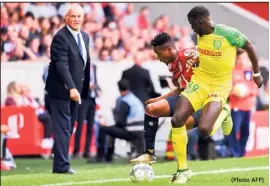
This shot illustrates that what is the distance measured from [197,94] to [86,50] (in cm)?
246

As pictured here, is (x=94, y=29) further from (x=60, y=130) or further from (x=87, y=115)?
(x=60, y=130)

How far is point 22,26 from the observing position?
2302 cm

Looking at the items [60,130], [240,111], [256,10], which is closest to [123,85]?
[240,111]

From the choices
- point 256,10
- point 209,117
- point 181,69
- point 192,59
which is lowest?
point 209,117

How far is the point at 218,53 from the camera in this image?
1247cm


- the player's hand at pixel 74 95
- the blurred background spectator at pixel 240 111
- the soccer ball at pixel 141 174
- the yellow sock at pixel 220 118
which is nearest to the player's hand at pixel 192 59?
the yellow sock at pixel 220 118

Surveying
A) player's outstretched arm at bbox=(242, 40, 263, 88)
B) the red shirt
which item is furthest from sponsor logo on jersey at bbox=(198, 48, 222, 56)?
player's outstretched arm at bbox=(242, 40, 263, 88)

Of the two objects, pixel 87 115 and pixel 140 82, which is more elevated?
pixel 140 82

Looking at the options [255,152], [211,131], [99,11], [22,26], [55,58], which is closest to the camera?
[211,131]

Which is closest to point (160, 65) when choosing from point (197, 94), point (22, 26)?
point (22, 26)

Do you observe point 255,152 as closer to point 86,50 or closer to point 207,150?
point 207,150

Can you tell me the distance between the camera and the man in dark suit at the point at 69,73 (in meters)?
14.1

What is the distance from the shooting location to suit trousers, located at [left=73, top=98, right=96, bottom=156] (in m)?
20.3

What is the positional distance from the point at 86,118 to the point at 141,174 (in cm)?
858
